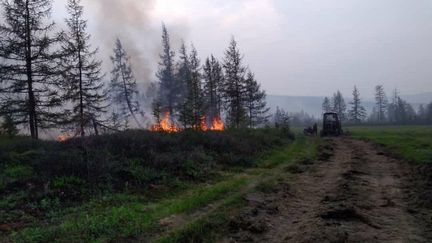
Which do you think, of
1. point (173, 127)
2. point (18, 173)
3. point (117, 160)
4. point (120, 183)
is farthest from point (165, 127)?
point (120, 183)

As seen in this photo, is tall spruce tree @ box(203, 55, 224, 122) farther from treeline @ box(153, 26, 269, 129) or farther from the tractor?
the tractor

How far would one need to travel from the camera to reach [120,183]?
14.1 metres

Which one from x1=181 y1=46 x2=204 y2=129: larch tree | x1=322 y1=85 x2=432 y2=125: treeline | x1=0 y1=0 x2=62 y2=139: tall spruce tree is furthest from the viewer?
x1=322 y1=85 x2=432 y2=125: treeline

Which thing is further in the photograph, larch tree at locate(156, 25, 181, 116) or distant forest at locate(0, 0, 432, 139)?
larch tree at locate(156, 25, 181, 116)

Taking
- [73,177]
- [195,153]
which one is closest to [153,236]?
[73,177]

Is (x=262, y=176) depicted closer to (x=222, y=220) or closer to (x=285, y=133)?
(x=222, y=220)

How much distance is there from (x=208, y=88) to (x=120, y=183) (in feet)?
151

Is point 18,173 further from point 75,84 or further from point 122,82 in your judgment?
point 122,82

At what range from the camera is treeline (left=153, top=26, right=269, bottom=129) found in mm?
51763

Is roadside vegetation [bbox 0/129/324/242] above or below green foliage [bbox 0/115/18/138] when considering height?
below

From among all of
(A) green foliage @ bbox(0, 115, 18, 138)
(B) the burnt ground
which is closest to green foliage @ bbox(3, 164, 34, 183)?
(B) the burnt ground

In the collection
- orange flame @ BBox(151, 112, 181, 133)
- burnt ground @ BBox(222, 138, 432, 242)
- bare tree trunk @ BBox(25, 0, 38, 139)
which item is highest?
bare tree trunk @ BBox(25, 0, 38, 139)

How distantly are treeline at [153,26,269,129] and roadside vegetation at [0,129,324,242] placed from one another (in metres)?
26.0

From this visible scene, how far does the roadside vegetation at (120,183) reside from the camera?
30.6ft
